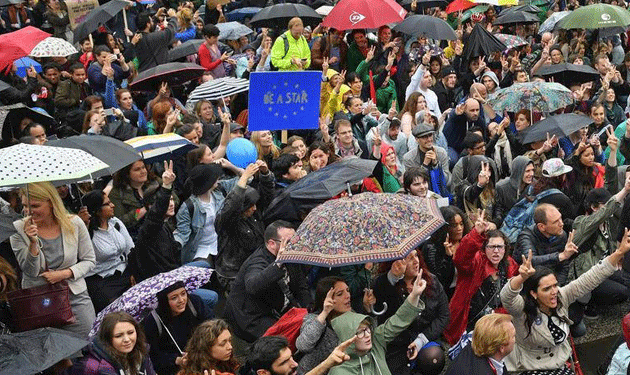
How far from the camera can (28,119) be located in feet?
32.6

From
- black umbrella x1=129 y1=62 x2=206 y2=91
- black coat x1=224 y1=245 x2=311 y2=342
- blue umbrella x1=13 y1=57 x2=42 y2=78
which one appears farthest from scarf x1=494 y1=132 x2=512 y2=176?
blue umbrella x1=13 y1=57 x2=42 y2=78

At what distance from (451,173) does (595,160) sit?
1587mm

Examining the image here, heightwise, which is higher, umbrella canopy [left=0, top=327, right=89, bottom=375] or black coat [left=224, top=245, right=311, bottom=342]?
umbrella canopy [left=0, top=327, right=89, bottom=375]

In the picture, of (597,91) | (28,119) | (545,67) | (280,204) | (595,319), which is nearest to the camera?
(280,204)

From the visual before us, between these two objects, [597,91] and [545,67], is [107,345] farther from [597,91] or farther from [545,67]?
[597,91]

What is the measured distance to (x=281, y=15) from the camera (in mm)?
14711

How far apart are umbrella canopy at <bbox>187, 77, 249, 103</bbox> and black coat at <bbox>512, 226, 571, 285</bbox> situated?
13.1 feet

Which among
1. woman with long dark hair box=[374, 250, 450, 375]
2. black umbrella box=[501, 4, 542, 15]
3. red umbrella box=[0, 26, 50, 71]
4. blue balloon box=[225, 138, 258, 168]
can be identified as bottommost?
black umbrella box=[501, 4, 542, 15]

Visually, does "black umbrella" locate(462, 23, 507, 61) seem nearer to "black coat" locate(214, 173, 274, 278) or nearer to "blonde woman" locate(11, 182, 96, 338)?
"black coat" locate(214, 173, 274, 278)

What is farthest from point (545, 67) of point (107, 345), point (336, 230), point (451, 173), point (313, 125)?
point (107, 345)

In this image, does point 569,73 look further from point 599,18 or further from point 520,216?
point 520,216

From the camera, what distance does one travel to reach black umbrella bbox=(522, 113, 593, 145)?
1033 centimetres

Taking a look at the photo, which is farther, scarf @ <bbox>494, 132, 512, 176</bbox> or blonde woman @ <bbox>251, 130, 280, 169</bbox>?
scarf @ <bbox>494, 132, 512, 176</bbox>

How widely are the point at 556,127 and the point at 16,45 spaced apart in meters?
5.98
